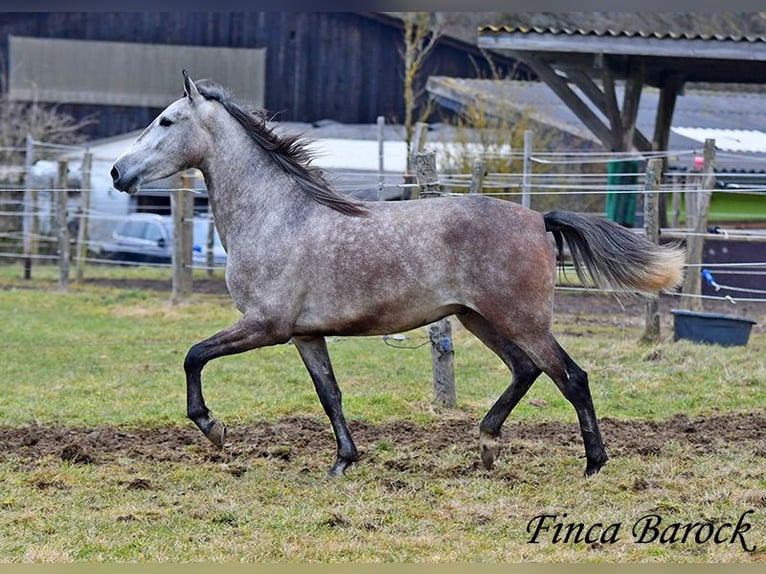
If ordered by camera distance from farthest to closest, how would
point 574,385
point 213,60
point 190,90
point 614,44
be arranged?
point 213,60, point 614,44, point 190,90, point 574,385

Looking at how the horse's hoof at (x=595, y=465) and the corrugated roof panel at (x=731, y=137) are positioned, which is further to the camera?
the corrugated roof panel at (x=731, y=137)

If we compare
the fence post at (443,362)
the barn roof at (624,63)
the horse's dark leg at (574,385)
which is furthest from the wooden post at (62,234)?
the horse's dark leg at (574,385)

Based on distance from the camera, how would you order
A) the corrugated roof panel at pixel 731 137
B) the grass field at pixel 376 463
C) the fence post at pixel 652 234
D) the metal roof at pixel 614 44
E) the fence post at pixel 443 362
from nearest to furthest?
the grass field at pixel 376 463
the fence post at pixel 443 362
the fence post at pixel 652 234
the metal roof at pixel 614 44
the corrugated roof panel at pixel 731 137

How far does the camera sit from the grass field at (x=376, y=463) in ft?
16.1

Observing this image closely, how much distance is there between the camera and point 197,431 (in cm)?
756

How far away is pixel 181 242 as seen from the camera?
15.6 meters

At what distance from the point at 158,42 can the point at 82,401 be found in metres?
21.0

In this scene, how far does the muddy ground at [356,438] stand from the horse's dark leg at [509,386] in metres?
0.17

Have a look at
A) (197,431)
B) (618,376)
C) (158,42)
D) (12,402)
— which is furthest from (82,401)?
(158,42)

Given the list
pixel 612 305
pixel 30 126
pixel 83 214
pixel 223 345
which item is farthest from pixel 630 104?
pixel 30 126

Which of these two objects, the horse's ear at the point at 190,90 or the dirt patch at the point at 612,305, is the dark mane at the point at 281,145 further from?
the dirt patch at the point at 612,305

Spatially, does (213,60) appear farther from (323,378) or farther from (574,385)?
(574,385)

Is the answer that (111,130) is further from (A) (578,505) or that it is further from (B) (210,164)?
(A) (578,505)

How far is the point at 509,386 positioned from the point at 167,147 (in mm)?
2442
